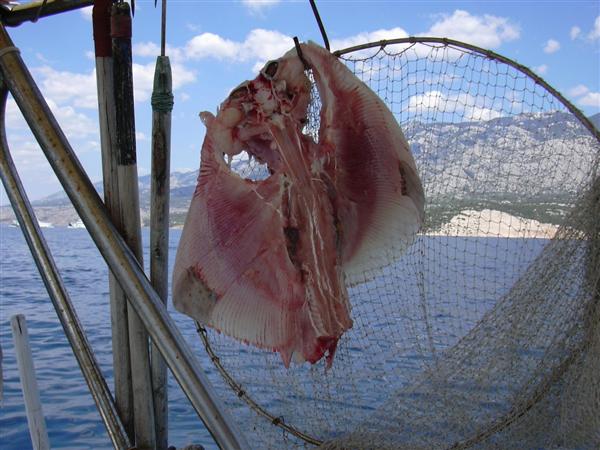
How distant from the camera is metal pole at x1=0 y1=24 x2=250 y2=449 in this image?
142 cm

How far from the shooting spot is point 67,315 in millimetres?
1851

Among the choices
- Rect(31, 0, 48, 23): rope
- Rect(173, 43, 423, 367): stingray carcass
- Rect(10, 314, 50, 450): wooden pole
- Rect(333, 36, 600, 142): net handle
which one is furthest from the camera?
Rect(333, 36, 600, 142): net handle

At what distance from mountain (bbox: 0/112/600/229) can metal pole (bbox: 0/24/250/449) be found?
A: 57.7 inches

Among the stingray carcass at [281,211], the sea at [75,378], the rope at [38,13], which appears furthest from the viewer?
the sea at [75,378]

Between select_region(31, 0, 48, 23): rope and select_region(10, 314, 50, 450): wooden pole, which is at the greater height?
select_region(31, 0, 48, 23): rope

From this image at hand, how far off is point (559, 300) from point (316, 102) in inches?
76.7

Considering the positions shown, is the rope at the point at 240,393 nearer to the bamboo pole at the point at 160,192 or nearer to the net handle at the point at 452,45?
the bamboo pole at the point at 160,192

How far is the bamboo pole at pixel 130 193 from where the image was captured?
5.80ft

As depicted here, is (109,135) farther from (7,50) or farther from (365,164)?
(365,164)

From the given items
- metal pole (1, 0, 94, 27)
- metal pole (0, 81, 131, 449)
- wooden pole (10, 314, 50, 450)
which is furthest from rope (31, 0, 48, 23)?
wooden pole (10, 314, 50, 450)

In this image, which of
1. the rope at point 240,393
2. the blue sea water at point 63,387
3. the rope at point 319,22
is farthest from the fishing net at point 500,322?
the blue sea water at point 63,387

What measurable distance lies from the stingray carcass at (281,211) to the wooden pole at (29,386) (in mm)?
866

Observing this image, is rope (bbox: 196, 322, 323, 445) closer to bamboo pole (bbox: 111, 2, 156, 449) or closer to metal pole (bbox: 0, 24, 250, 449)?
bamboo pole (bbox: 111, 2, 156, 449)

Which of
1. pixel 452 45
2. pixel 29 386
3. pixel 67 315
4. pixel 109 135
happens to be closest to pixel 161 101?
pixel 109 135
